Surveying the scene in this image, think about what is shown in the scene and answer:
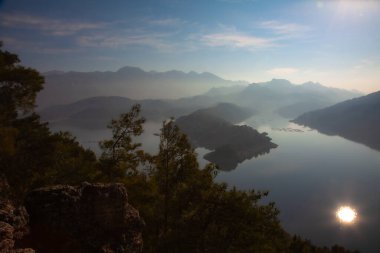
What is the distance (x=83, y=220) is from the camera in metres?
17.5

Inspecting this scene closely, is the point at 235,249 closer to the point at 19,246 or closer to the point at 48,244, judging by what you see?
the point at 48,244

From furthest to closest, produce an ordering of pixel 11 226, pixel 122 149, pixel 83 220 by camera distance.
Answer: pixel 122 149 < pixel 83 220 < pixel 11 226

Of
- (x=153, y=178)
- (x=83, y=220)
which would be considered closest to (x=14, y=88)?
(x=153, y=178)

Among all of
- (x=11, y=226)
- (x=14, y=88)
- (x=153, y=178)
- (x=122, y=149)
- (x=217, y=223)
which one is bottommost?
(x=217, y=223)

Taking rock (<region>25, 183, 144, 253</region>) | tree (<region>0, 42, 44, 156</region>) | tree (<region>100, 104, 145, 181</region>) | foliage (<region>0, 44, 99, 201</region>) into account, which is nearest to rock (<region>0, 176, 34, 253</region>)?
rock (<region>25, 183, 144, 253</region>)

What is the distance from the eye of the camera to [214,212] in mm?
22328

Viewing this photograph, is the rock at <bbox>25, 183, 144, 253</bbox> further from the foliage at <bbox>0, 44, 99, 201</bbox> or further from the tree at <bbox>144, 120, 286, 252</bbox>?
the foliage at <bbox>0, 44, 99, 201</bbox>

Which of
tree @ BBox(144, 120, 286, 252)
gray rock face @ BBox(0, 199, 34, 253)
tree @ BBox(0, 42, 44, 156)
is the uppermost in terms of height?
tree @ BBox(0, 42, 44, 156)

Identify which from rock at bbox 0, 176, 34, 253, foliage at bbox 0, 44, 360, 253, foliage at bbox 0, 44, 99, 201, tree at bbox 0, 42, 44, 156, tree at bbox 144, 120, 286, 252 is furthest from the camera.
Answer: tree at bbox 0, 42, 44, 156

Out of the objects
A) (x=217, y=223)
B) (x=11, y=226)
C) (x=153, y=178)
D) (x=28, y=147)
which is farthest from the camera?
(x=28, y=147)

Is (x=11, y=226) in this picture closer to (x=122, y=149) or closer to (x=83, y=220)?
(x=83, y=220)

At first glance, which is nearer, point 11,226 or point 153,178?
point 11,226

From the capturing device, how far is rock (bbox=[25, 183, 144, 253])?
1616 cm

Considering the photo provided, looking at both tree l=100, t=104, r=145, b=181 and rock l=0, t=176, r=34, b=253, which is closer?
rock l=0, t=176, r=34, b=253
